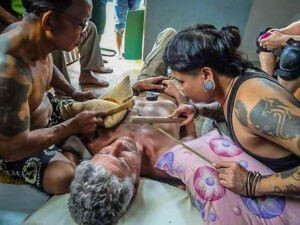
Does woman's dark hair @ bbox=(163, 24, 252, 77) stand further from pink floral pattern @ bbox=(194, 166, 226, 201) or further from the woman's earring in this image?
pink floral pattern @ bbox=(194, 166, 226, 201)

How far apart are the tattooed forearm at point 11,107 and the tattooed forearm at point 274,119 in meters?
0.77

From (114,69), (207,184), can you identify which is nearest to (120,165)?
(207,184)

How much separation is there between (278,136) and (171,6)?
103 inches

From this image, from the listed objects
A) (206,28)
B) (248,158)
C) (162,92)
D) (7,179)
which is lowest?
(7,179)

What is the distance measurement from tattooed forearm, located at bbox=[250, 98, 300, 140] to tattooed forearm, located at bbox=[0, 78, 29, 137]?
2.54 feet

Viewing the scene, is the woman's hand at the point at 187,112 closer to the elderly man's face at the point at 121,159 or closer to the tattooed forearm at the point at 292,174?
the elderly man's face at the point at 121,159

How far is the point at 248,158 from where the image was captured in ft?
3.77

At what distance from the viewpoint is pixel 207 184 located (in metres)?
1.13

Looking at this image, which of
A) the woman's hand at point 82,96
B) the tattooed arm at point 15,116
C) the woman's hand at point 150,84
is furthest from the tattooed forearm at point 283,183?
the woman's hand at point 82,96

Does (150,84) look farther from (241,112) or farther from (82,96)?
(241,112)

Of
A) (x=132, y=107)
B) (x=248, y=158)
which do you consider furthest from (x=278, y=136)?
(x=132, y=107)

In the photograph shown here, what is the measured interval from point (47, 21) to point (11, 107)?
335mm

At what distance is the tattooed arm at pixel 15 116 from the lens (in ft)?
3.94

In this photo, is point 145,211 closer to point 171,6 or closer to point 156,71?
point 156,71
